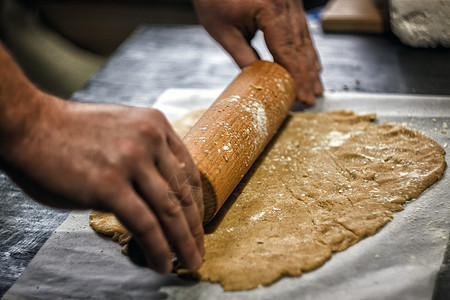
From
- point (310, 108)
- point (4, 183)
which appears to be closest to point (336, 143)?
point (310, 108)

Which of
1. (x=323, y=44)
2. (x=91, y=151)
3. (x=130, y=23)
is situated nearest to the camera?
(x=91, y=151)

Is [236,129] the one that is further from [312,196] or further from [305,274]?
[305,274]

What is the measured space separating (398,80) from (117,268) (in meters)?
1.91

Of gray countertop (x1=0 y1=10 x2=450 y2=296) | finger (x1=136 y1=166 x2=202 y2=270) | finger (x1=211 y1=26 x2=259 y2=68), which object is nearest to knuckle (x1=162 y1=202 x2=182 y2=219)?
finger (x1=136 y1=166 x2=202 y2=270)

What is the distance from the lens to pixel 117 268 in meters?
1.48

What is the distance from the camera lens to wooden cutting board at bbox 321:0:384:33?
3.12 metres

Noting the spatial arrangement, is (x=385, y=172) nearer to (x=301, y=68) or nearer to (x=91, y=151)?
(x=301, y=68)

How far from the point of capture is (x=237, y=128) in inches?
68.5

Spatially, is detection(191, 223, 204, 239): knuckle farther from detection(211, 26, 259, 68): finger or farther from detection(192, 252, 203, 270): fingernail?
detection(211, 26, 259, 68): finger

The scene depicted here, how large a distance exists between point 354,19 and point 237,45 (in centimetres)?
130

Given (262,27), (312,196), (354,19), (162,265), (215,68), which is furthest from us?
(354,19)

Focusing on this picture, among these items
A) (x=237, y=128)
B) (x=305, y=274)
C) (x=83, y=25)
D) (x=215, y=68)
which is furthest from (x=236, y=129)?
(x=83, y=25)

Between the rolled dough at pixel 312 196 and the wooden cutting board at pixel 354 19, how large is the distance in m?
1.24

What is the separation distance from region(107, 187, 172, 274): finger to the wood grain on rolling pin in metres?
0.30
